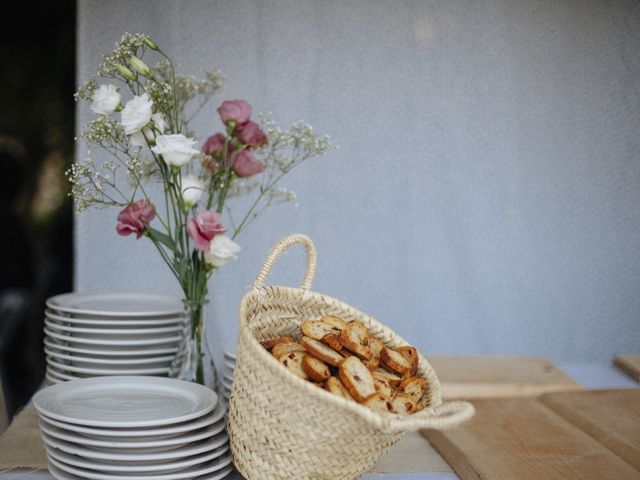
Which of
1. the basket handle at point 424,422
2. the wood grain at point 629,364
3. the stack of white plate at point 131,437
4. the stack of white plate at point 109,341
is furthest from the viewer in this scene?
the wood grain at point 629,364

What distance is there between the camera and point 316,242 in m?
1.72

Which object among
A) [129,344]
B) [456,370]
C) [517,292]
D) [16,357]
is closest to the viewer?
[129,344]

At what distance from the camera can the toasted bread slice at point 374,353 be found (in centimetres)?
94

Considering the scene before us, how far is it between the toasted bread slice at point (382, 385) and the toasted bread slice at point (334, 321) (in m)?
0.09

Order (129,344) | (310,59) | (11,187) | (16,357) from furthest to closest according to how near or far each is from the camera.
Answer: (11,187), (16,357), (310,59), (129,344)

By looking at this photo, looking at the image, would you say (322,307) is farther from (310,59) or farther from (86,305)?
(310,59)

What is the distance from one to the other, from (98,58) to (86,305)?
0.54m

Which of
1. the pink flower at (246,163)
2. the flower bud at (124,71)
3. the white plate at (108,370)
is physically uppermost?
the flower bud at (124,71)

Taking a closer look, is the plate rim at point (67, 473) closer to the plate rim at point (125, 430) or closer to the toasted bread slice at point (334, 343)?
the plate rim at point (125, 430)

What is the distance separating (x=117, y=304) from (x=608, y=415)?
881 mm

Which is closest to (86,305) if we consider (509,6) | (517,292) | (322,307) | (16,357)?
(322,307)

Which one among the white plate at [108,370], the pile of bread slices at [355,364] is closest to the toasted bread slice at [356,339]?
the pile of bread slices at [355,364]

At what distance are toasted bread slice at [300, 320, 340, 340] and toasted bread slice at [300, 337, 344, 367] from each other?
3cm

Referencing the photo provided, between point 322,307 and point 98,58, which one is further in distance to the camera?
point 98,58
